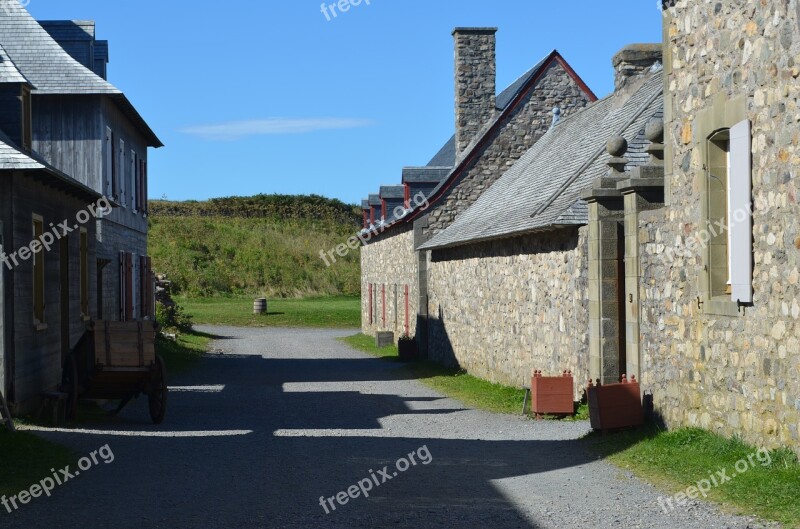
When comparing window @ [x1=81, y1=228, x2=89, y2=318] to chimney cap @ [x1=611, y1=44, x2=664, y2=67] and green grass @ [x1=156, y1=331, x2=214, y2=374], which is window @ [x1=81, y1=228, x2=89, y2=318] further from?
chimney cap @ [x1=611, y1=44, x2=664, y2=67]

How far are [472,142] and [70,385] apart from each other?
1616 cm

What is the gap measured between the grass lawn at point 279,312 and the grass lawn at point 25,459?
31.7 m

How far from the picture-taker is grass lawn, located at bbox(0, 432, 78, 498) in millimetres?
9656

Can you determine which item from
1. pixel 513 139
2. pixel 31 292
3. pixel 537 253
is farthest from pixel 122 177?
pixel 537 253

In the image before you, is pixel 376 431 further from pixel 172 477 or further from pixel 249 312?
pixel 249 312

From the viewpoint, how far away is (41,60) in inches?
834

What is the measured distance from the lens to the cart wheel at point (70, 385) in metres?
14.3

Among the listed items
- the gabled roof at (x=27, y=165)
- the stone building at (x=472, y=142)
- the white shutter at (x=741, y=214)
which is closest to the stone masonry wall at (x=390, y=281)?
the stone building at (x=472, y=142)

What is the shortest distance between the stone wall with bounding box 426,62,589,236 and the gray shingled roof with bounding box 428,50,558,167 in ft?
0.99

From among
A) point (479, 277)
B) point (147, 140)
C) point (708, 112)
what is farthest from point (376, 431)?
point (147, 140)

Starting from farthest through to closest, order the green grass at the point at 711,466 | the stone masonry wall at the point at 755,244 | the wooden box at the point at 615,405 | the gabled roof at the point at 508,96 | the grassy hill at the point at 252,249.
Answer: the grassy hill at the point at 252,249
the gabled roof at the point at 508,96
the wooden box at the point at 615,405
the stone masonry wall at the point at 755,244
the green grass at the point at 711,466

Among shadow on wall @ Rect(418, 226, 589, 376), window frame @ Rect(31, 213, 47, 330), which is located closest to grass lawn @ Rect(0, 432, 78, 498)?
window frame @ Rect(31, 213, 47, 330)

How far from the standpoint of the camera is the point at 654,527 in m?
7.57

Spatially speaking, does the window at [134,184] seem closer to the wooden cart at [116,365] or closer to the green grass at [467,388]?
the green grass at [467,388]
